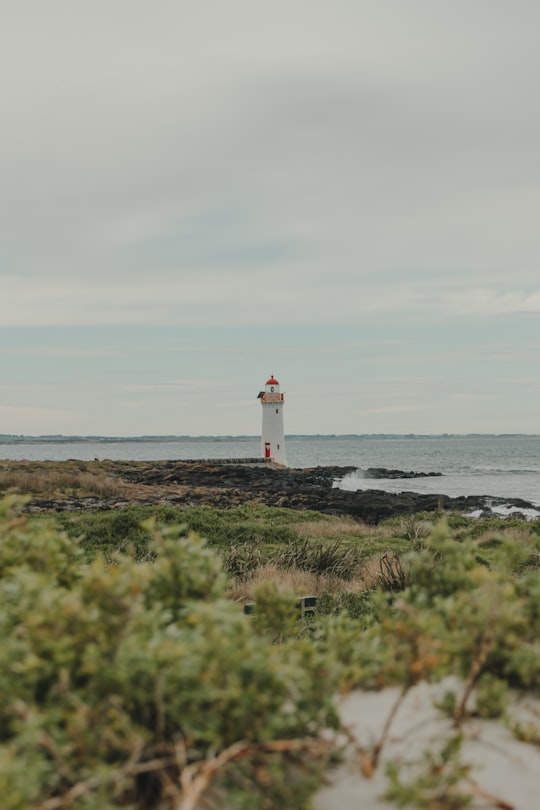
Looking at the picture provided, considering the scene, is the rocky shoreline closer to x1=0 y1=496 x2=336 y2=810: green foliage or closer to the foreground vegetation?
the foreground vegetation

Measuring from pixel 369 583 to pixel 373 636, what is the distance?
580 centimetres

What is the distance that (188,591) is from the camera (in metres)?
3.08

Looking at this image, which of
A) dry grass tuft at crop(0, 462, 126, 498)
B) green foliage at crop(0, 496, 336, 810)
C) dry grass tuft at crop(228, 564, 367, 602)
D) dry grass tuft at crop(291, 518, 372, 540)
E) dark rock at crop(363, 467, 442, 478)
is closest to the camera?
green foliage at crop(0, 496, 336, 810)

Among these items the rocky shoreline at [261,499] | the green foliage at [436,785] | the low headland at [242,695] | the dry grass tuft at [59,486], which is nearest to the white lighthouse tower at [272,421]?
the rocky shoreline at [261,499]

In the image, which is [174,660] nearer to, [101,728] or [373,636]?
[101,728]

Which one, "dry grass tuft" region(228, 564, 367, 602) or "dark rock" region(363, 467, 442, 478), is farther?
"dark rock" region(363, 467, 442, 478)

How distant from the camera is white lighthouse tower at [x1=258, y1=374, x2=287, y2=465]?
180ft

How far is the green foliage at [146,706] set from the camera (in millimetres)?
2156

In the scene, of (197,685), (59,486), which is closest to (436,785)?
(197,685)

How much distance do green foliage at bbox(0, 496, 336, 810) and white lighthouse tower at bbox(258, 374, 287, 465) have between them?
171ft

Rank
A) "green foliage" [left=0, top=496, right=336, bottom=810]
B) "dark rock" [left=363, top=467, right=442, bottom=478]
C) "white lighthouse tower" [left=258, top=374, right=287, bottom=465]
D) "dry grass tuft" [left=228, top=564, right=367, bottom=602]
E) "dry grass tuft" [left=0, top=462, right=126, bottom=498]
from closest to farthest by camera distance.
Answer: "green foliage" [left=0, top=496, right=336, bottom=810] → "dry grass tuft" [left=228, top=564, right=367, bottom=602] → "dry grass tuft" [left=0, top=462, right=126, bottom=498] → "white lighthouse tower" [left=258, top=374, right=287, bottom=465] → "dark rock" [left=363, top=467, right=442, bottom=478]

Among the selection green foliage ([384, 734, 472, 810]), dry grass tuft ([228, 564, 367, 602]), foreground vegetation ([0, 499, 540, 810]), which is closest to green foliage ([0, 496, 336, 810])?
foreground vegetation ([0, 499, 540, 810])

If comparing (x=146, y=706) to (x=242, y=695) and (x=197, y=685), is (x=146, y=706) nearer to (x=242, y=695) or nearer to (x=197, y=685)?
(x=197, y=685)

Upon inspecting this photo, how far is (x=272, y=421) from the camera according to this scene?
56625mm
